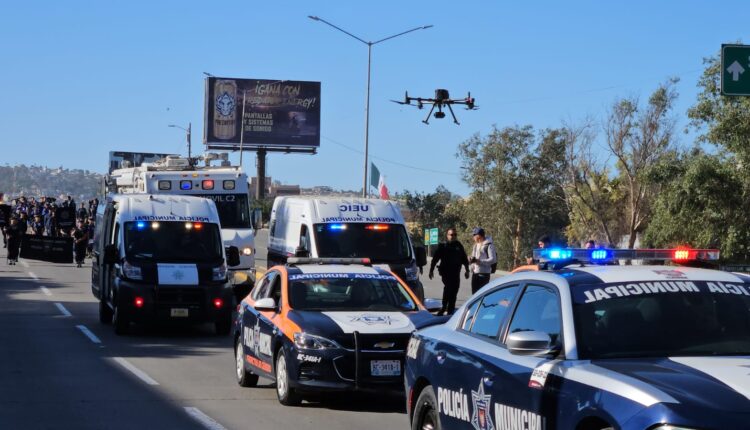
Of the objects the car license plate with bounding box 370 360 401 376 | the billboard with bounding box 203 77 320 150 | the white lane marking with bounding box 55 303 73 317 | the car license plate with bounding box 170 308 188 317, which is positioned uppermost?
the billboard with bounding box 203 77 320 150

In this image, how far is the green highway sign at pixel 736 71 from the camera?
1850cm

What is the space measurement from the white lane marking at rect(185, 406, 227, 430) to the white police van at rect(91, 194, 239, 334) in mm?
8074

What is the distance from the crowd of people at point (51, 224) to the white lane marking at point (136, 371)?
22.7 meters

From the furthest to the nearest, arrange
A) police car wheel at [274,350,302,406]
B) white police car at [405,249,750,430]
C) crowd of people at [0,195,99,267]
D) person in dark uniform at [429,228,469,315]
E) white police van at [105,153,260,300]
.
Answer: crowd of people at [0,195,99,267]
white police van at [105,153,260,300]
person in dark uniform at [429,228,469,315]
police car wheel at [274,350,302,406]
white police car at [405,249,750,430]

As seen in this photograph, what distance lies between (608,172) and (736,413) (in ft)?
194

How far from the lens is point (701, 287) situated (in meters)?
6.73

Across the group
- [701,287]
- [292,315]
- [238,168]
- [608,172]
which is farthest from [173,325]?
[608,172]

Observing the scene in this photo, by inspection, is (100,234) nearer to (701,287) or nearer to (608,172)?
(701,287)

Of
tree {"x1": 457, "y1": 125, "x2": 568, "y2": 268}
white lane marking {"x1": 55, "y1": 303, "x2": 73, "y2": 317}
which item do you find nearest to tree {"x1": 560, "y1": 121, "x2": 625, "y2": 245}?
tree {"x1": 457, "y1": 125, "x2": 568, "y2": 268}

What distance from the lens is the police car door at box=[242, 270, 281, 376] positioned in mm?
12945

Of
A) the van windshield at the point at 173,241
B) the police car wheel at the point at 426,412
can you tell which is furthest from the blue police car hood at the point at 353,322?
the van windshield at the point at 173,241

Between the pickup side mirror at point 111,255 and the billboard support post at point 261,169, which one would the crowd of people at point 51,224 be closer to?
the pickup side mirror at point 111,255

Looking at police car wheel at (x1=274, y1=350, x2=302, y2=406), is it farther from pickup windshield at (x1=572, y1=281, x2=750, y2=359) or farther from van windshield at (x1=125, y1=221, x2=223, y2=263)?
van windshield at (x1=125, y1=221, x2=223, y2=263)

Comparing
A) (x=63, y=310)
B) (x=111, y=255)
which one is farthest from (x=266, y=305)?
(x=63, y=310)
